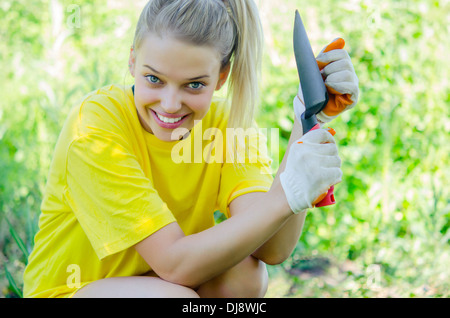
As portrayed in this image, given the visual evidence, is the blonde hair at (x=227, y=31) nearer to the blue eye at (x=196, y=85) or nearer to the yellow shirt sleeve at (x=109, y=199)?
the blue eye at (x=196, y=85)

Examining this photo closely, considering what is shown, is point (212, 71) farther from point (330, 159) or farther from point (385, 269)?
point (385, 269)

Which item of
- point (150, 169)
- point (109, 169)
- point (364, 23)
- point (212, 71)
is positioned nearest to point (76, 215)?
point (109, 169)

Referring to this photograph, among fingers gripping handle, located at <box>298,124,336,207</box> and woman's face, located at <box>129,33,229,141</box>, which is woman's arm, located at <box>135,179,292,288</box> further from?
woman's face, located at <box>129,33,229,141</box>

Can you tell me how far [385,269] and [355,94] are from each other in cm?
108

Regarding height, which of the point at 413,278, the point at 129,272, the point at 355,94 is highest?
the point at 355,94

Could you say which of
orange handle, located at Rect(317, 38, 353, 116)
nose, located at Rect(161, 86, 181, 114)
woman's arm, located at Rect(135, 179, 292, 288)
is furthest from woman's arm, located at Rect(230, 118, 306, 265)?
nose, located at Rect(161, 86, 181, 114)

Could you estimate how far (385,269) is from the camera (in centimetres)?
214

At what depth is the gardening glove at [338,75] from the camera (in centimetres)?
129

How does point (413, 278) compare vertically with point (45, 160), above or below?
below

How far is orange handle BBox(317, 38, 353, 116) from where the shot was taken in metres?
1.32

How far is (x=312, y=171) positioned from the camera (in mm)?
1210

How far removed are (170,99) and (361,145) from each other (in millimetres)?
1324

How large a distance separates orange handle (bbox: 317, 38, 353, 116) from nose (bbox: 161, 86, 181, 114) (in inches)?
14.8

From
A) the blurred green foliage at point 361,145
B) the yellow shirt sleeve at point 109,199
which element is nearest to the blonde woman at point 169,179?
the yellow shirt sleeve at point 109,199
